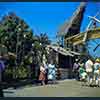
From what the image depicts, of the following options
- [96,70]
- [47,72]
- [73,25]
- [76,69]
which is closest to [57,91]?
[47,72]

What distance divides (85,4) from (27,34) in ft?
6.30

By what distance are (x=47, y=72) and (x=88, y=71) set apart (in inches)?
50.7

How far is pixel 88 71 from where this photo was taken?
14.8 metres

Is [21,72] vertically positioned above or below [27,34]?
below

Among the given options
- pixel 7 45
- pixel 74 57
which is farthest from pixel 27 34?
pixel 74 57

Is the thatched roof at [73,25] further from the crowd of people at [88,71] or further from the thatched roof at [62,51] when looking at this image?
the crowd of people at [88,71]

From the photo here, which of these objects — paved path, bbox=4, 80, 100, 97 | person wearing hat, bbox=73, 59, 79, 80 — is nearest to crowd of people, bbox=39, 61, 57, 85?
paved path, bbox=4, 80, 100, 97

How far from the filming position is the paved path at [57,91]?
45.8 feet

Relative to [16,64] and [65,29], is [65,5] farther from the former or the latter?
[16,64]

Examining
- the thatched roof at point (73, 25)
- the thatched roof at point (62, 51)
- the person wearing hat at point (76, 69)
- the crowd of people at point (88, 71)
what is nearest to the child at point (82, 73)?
the crowd of people at point (88, 71)

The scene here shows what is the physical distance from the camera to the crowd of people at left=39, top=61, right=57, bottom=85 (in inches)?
562

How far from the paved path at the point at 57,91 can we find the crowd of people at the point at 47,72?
0.72 feet

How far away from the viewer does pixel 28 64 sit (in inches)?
562

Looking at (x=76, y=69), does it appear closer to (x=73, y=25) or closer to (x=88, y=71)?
(x=88, y=71)
